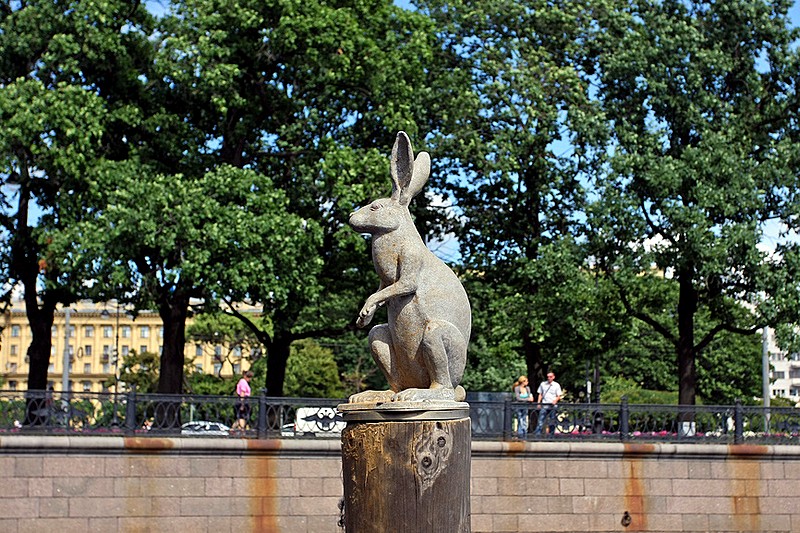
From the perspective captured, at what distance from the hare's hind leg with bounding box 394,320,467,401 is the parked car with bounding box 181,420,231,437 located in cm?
1090

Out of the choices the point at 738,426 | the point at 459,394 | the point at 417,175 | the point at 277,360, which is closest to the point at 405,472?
the point at 459,394

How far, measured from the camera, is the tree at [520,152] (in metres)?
26.3

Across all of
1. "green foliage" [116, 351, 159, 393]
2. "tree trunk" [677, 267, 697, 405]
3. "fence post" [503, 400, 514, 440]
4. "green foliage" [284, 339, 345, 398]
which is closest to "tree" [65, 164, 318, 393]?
"fence post" [503, 400, 514, 440]

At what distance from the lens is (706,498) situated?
19609 millimetres

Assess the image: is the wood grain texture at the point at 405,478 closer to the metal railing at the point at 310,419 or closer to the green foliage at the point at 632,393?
the metal railing at the point at 310,419

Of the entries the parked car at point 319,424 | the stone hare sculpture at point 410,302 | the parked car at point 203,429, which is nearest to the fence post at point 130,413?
the parked car at point 203,429

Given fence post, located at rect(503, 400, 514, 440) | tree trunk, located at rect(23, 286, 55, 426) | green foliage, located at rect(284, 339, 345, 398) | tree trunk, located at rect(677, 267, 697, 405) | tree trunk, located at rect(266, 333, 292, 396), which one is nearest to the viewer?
fence post, located at rect(503, 400, 514, 440)

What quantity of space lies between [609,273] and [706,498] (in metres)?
7.47

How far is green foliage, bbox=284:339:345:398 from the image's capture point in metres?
55.8

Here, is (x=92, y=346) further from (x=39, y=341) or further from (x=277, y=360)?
(x=39, y=341)

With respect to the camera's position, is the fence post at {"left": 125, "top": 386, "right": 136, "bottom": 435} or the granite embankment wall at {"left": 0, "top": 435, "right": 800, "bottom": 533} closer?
the granite embankment wall at {"left": 0, "top": 435, "right": 800, "bottom": 533}

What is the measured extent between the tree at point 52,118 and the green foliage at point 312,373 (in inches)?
1204

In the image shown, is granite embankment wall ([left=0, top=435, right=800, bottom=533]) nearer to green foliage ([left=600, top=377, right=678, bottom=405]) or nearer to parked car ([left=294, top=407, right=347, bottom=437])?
parked car ([left=294, top=407, right=347, bottom=437])

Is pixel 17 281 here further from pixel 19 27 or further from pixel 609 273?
pixel 609 273
